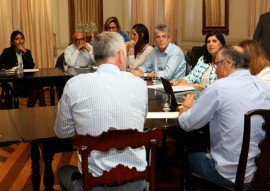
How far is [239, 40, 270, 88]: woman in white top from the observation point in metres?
3.14

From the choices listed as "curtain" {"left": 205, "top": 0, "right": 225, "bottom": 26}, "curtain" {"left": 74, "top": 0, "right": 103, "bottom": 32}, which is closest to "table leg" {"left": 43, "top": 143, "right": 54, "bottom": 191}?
"curtain" {"left": 205, "top": 0, "right": 225, "bottom": 26}

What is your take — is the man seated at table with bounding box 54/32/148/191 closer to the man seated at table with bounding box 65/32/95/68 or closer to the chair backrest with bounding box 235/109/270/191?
the chair backrest with bounding box 235/109/270/191

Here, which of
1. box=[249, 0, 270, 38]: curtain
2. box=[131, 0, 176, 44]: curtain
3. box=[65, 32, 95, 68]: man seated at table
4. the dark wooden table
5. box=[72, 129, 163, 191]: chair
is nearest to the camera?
box=[72, 129, 163, 191]: chair

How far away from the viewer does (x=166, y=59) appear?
4.44 metres

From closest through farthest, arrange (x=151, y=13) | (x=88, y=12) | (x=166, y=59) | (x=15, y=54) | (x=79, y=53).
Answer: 1. (x=166, y=59)
2. (x=79, y=53)
3. (x=15, y=54)
4. (x=151, y=13)
5. (x=88, y=12)

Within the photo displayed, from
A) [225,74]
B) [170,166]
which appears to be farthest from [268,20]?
[225,74]

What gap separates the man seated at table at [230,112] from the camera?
85.6 inches

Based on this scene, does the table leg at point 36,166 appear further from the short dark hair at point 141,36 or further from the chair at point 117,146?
the short dark hair at point 141,36

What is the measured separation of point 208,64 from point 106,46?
6.97 feet

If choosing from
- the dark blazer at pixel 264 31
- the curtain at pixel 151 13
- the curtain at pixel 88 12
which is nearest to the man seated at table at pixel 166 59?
the dark blazer at pixel 264 31

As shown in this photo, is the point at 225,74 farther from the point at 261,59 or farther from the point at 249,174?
the point at 261,59

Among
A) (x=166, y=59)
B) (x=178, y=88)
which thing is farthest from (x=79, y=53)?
(x=178, y=88)

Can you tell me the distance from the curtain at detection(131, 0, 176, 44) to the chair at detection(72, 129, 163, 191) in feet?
20.0

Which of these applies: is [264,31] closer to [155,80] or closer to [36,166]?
[155,80]
